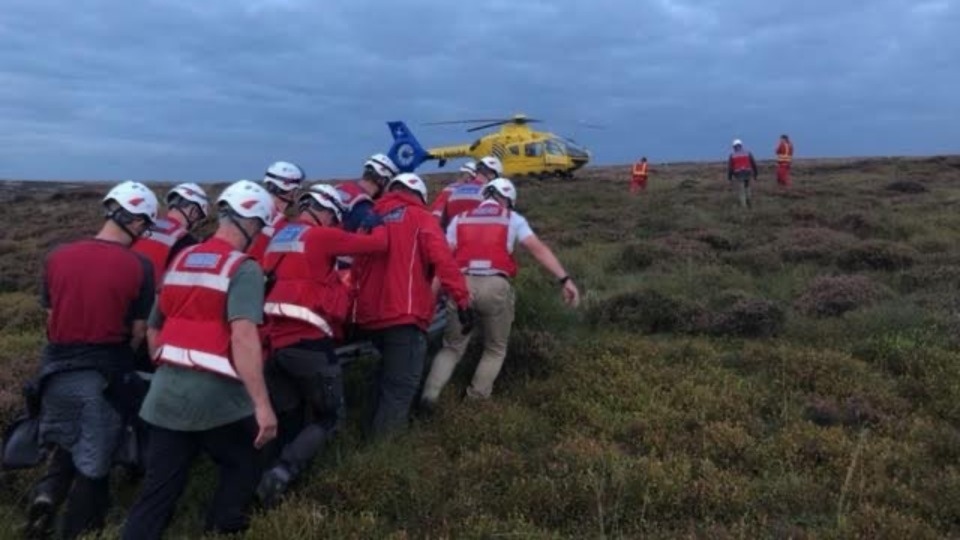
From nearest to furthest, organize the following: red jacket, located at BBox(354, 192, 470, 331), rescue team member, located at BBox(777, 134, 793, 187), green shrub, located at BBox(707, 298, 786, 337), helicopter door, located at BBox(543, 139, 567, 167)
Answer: red jacket, located at BBox(354, 192, 470, 331) → green shrub, located at BBox(707, 298, 786, 337) → rescue team member, located at BBox(777, 134, 793, 187) → helicopter door, located at BBox(543, 139, 567, 167)

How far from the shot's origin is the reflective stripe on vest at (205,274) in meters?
5.27

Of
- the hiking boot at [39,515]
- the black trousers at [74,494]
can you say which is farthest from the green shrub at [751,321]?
the hiking boot at [39,515]

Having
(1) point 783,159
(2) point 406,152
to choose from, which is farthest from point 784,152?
(2) point 406,152

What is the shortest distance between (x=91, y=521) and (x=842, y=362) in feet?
21.8

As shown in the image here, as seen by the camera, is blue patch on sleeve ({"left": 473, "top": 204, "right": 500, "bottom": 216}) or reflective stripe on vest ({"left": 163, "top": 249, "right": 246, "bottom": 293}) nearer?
reflective stripe on vest ({"left": 163, "top": 249, "right": 246, "bottom": 293})

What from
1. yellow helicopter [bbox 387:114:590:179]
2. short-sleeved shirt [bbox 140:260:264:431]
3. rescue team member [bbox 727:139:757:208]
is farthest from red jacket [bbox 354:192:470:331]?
yellow helicopter [bbox 387:114:590:179]

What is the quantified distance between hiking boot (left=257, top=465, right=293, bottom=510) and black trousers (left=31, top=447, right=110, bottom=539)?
1016 millimetres

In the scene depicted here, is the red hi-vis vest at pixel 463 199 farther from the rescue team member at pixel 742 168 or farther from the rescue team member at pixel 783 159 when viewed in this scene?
the rescue team member at pixel 783 159

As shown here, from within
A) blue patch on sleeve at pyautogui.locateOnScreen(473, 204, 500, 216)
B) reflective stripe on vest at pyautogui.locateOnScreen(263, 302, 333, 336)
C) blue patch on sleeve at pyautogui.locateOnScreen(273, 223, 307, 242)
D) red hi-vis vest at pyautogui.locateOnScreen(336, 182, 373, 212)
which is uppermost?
red hi-vis vest at pyautogui.locateOnScreen(336, 182, 373, 212)

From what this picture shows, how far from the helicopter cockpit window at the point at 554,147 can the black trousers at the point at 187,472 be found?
128 feet

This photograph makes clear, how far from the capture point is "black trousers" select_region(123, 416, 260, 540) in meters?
5.39

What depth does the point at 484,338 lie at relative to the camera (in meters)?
8.44

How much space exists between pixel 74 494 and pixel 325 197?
258 cm

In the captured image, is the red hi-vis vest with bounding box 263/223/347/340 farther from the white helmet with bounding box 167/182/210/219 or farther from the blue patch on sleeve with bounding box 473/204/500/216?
the blue patch on sleeve with bounding box 473/204/500/216
